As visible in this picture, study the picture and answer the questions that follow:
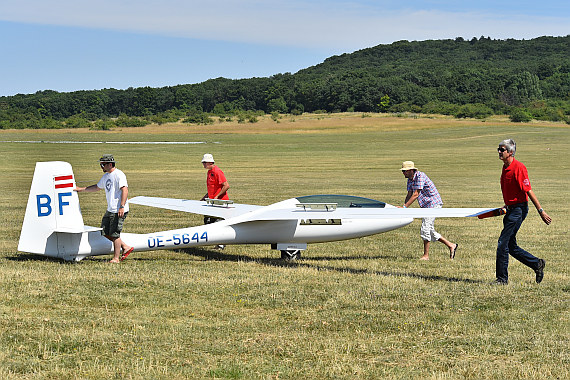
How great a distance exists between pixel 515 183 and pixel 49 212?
6751 mm

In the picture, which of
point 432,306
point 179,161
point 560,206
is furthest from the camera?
point 179,161

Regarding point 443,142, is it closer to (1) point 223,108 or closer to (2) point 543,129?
(2) point 543,129

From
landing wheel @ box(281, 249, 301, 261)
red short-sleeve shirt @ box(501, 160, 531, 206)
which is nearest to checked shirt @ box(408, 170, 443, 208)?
landing wheel @ box(281, 249, 301, 261)

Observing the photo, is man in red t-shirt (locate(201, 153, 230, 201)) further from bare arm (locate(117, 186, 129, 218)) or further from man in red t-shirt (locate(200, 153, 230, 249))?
bare arm (locate(117, 186, 129, 218))

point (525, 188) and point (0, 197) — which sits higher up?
point (525, 188)

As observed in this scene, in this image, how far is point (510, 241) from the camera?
32.2 feet

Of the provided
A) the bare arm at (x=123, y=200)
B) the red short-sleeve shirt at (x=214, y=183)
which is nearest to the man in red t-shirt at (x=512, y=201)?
the bare arm at (x=123, y=200)

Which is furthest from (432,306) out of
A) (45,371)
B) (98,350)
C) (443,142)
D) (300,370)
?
(443,142)

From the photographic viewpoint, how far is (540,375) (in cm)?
607

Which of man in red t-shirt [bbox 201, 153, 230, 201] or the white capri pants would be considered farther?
man in red t-shirt [bbox 201, 153, 230, 201]

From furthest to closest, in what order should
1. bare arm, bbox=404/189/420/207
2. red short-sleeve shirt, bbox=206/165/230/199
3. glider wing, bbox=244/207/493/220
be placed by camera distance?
red short-sleeve shirt, bbox=206/165/230/199, bare arm, bbox=404/189/420/207, glider wing, bbox=244/207/493/220

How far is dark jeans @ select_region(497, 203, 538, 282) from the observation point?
965cm

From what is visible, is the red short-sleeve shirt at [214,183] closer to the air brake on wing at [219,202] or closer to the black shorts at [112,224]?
the air brake on wing at [219,202]

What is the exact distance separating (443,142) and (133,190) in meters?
53.8
